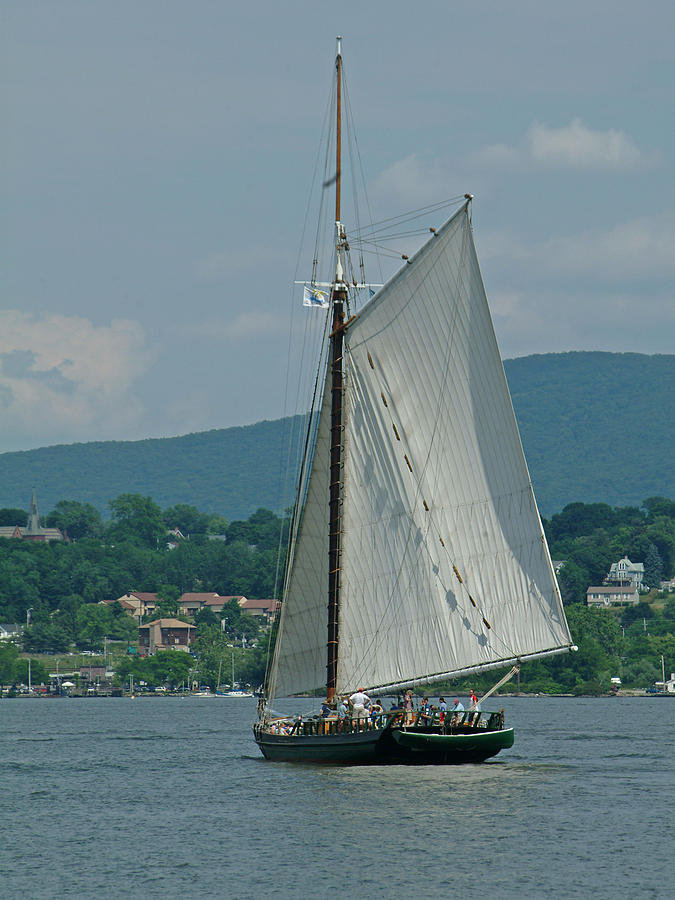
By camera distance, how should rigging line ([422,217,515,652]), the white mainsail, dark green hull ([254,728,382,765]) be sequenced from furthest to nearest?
dark green hull ([254,728,382,765]), the white mainsail, rigging line ([422,217,515,652])

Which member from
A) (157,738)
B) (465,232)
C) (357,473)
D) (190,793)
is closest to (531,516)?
(357,473)

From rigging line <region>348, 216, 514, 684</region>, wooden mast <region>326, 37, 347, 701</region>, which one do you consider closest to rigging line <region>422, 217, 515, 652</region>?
rigging line <region>348, 216, 514, 684</region>

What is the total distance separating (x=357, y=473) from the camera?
72.8 m

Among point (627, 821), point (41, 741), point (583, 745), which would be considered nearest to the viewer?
point (627, 821)

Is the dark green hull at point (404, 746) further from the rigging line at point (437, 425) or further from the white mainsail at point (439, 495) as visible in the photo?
the rigging line at point (437, 425)

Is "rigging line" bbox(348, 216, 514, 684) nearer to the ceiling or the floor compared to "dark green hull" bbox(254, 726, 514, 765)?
nearer to the ceiling

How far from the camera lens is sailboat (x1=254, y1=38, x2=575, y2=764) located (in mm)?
69875

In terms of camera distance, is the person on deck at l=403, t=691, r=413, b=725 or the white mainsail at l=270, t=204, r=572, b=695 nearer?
the white mainsail at l=270, t=204, r=572, b=695

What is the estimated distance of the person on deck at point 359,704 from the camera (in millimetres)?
71500

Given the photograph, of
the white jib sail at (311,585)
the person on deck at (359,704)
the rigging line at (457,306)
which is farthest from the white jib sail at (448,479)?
the white jib sail at (311,585)

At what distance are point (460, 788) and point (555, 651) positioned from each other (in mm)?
7042

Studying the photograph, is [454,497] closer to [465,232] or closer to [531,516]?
[531,516]

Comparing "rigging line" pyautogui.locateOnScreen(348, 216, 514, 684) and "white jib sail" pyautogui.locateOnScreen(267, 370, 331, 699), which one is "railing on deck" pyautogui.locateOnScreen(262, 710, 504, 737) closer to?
"white jib sail" pyautogui.locateOnScreen(267, 370, 331, 699)

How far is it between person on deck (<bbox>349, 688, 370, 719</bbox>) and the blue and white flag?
17585 mm
